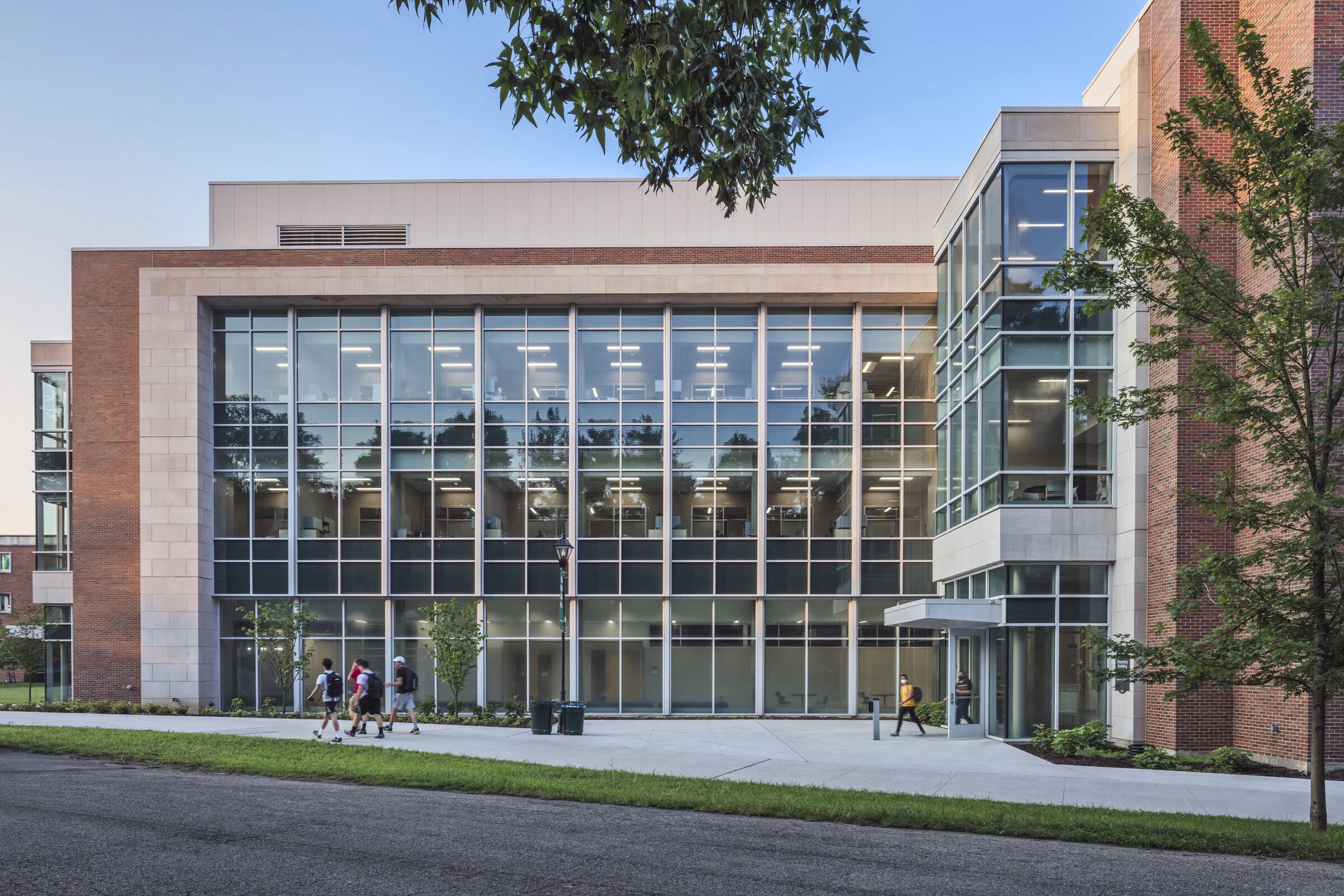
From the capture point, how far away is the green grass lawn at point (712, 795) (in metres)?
10.4

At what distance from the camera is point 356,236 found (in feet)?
103

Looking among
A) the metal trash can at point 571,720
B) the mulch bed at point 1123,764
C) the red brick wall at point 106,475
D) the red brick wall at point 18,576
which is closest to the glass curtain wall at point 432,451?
the red brick wall at point 106,475

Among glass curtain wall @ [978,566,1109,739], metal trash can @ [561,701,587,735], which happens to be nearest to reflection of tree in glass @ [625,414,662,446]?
metal trash can @ [561,701,587,735]

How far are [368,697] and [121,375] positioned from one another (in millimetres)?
15221

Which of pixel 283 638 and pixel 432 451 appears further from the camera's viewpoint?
pixel 432 451

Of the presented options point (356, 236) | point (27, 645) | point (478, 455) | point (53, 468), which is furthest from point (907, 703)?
point (27, 645)

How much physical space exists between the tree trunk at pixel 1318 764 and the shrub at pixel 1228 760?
6973mm

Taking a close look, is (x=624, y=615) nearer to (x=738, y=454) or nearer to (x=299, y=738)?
(x=738, y=454)

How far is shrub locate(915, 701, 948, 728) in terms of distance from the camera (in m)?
25.4

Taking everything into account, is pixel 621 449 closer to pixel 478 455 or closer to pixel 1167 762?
pixel 478 455

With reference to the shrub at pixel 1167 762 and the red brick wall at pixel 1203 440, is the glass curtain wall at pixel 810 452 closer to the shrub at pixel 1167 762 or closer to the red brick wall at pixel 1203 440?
the red brick wall at pixel 1203 440

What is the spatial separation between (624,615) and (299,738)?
11891 millimetres

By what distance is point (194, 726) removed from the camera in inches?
896

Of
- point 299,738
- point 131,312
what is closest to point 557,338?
point 131,312
